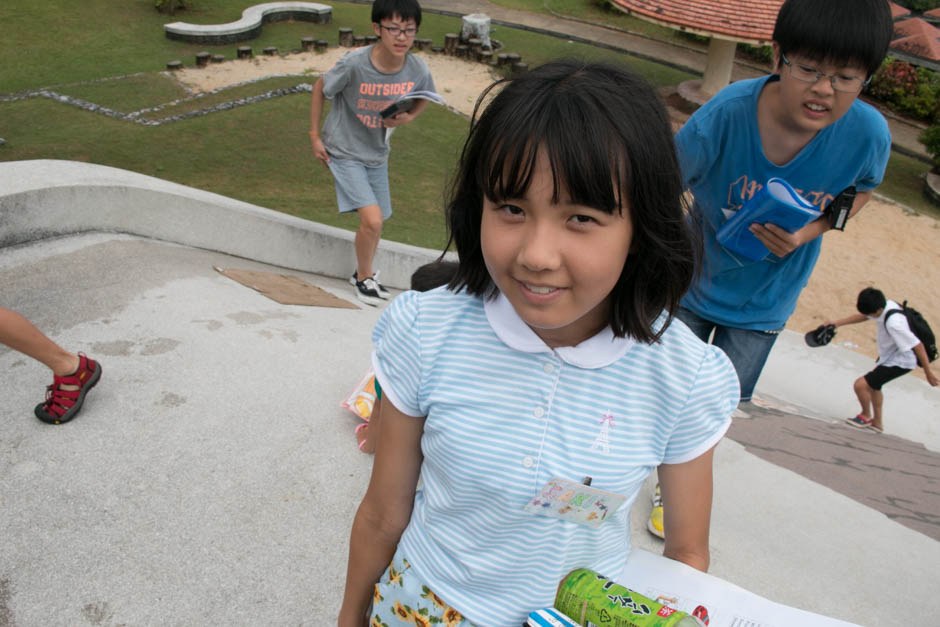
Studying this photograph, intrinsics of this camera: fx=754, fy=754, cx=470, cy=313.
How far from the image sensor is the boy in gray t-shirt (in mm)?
4336

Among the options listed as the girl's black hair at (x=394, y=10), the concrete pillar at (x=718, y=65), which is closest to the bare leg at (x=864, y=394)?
the girl's black hair at (x=394, y=10)

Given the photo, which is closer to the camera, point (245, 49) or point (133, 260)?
point (133, 260)

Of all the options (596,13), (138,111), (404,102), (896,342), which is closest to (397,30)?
(404,102)

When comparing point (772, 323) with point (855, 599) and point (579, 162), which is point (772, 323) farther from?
point (579, 162)

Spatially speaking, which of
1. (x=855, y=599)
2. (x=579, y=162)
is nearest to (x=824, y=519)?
(x=855, y=599)

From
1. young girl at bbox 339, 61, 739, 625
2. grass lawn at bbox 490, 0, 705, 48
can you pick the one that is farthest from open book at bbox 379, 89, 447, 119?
grass lawn at bbox 490, 0, 705, 48

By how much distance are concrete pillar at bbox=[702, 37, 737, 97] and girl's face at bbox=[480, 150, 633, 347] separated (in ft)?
43.0

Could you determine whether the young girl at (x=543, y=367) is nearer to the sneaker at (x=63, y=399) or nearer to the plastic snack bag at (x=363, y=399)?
the plastic snack bag at (x=363, y=399)

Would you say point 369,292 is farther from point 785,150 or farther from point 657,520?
point 785,150

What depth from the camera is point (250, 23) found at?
11969 mm

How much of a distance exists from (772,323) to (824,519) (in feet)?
3.26

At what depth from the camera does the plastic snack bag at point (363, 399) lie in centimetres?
303

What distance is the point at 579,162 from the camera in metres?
1.04

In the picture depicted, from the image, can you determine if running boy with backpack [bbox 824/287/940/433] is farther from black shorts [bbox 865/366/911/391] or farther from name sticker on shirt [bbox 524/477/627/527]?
name sticker on shirt [bbox 524/477/627/527]
